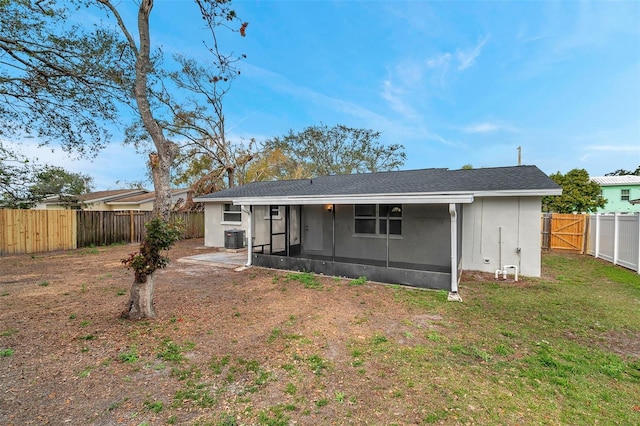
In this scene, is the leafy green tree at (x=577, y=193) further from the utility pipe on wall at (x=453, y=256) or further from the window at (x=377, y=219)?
the utility pipe on wall at (x=453, y=256)

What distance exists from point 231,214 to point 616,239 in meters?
14.8

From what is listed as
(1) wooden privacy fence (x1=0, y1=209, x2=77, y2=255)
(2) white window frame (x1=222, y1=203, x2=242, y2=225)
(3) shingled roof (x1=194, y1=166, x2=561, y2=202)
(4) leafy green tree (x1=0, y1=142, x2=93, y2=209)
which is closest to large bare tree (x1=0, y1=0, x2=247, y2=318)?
(4) leafy green tree (x1=0, y1=142, x2=93, y2=209)

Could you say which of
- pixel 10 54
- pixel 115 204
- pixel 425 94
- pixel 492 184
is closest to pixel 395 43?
pixel 425 94

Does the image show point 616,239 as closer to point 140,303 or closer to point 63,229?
point 140,303

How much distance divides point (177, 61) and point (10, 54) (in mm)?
13480

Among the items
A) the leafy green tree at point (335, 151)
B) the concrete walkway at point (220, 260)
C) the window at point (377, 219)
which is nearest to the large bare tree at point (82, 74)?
the concrete walkway at point (220, 260)

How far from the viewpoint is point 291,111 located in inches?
1013

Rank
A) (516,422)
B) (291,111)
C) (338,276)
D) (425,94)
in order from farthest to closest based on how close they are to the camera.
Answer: (291,111)
(425,94)
(338,276)
(516,422)

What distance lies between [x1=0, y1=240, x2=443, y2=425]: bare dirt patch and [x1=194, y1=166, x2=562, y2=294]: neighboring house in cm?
184

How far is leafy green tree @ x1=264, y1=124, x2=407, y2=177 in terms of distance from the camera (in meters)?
27.3

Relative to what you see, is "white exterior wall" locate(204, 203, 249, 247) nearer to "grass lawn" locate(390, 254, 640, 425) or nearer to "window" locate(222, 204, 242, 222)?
"window" locate(222, 204, 242, 222)

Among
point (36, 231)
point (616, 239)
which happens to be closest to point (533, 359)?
point (616, 239)

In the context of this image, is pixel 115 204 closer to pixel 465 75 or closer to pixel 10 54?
pixel 10 54

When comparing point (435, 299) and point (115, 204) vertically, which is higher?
point (115, 204)
